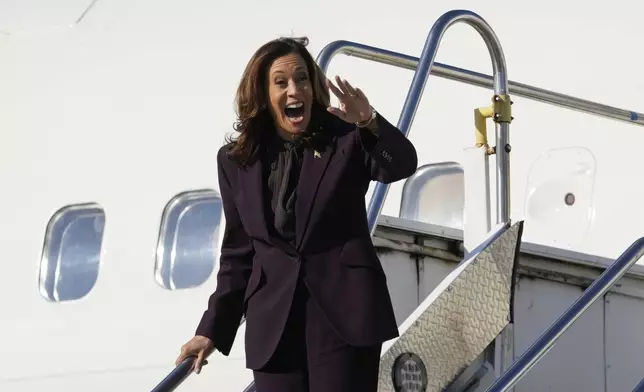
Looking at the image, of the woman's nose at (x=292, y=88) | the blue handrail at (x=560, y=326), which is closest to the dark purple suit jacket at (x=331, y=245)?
the woman's nose at (x=292, y=88)

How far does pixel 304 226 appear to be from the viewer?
115 inches

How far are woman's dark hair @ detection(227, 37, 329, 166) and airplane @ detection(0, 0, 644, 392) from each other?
1.10 m

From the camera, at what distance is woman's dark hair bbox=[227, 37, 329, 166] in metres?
3.04

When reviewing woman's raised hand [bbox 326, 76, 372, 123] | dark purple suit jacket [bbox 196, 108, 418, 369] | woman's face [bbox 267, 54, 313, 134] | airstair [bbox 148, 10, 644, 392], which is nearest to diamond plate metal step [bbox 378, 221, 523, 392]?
airstair [bbox 148, 10, 644, 392]

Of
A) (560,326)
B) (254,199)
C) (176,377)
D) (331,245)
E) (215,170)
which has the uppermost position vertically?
(215,170)

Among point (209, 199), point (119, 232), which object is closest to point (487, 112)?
point (209, 199)

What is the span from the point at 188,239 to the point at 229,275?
3.27 meters

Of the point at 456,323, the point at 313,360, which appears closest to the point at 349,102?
the point at 313,360

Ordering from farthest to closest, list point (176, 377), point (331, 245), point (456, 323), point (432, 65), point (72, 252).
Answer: point (72, 252)
point (432, 65)
point (456, 323)
point (176, 377)
point (331, 245)

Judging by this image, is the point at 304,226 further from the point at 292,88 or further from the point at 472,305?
the point at 472,305

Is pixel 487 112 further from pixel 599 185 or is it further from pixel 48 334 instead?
pixel 48 334

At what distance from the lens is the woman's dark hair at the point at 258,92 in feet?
9.96

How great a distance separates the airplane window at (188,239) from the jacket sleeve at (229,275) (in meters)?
2.90

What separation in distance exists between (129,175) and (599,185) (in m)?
2.61
